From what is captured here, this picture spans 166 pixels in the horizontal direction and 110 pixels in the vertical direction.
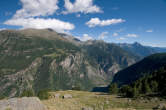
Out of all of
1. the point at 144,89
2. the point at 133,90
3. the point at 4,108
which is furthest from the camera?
the point at 144,89

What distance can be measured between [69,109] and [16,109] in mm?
11908

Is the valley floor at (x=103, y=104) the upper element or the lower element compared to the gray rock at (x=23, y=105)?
lower

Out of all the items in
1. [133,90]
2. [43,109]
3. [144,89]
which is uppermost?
[43,109]

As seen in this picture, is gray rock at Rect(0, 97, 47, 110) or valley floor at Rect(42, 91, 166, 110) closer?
gray rock at Rect(0, 97, 47, 110)

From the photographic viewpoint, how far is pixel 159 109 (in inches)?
1198

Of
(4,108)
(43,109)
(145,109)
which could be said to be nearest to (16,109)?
(4,108)

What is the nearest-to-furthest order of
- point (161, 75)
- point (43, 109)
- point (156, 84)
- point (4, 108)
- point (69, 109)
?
point (4, 108), point (43, 109), point (69, 109), point (156, 84), point (161, 75)

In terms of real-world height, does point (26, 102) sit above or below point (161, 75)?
above

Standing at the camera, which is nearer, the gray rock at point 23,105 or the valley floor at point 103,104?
the gray rock at point 23,105

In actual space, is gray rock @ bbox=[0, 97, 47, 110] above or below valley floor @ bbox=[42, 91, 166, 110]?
above

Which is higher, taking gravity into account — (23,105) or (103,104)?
(23,105)

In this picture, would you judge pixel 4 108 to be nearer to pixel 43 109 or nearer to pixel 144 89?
pixel 43 109

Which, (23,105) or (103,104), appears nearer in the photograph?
(23,105)

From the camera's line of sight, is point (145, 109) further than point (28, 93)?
No
